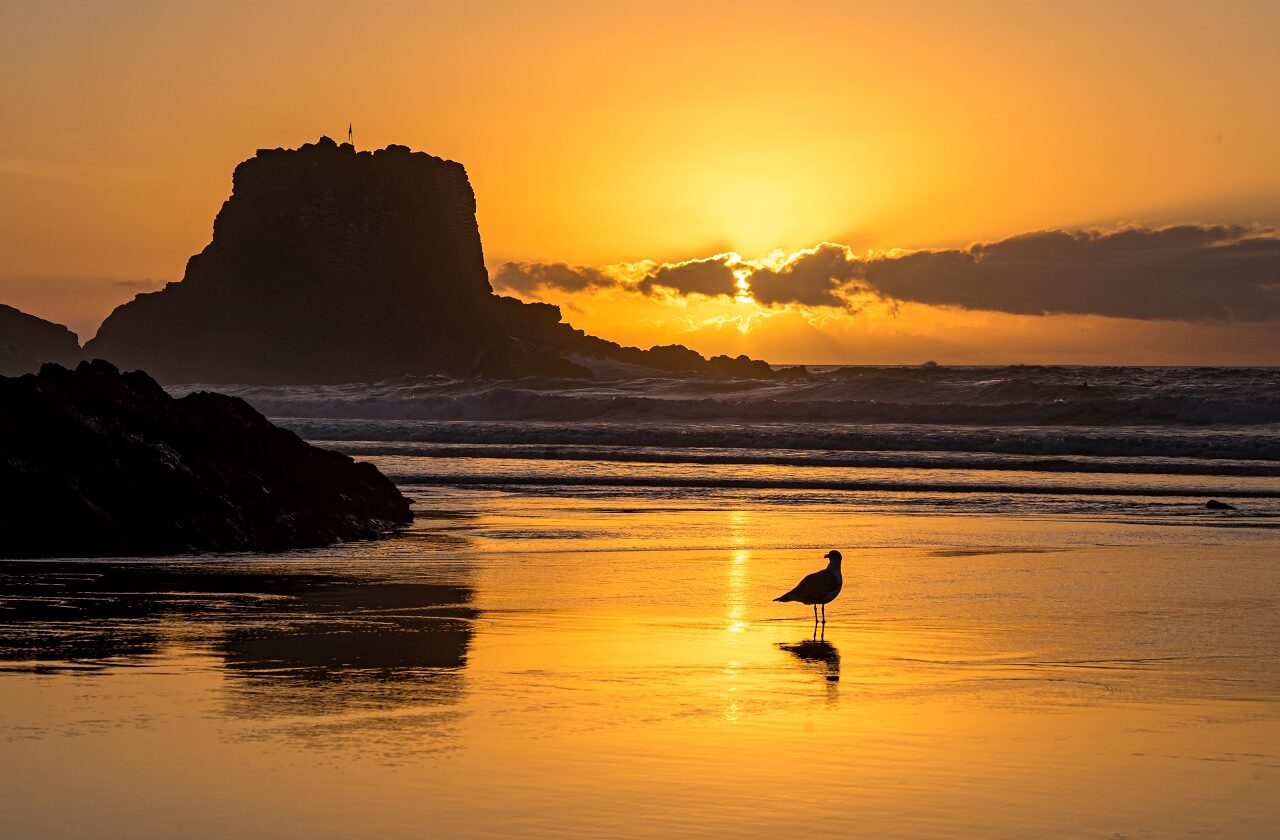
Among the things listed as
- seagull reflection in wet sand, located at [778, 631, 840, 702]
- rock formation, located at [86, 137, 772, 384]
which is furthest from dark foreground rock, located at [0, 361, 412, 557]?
rock formation, located at [86, 137, 772, 384]

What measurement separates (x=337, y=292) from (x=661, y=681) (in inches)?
5423

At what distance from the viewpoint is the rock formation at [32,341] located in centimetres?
15838

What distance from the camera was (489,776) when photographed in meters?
5.56

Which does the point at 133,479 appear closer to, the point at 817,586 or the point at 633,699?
the point at 817,586

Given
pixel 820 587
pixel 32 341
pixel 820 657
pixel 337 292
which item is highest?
pixel 337 292

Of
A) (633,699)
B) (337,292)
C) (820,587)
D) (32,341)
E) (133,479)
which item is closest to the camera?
(633,699)

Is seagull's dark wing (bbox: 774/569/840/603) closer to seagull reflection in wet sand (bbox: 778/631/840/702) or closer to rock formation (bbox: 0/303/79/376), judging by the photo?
seagull reflection in wet sand (bbox: 778/631/840/702)

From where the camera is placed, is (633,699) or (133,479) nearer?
(633,699)

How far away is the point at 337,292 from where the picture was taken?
5561 inches

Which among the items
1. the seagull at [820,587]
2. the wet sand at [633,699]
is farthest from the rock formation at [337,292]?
the seagull at [820,587]

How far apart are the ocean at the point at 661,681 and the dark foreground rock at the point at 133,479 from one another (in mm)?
662

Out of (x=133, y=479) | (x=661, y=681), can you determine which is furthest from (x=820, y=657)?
(x=133, y=479)

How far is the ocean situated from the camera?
5191 millimetres

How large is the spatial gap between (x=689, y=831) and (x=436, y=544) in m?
10.5
